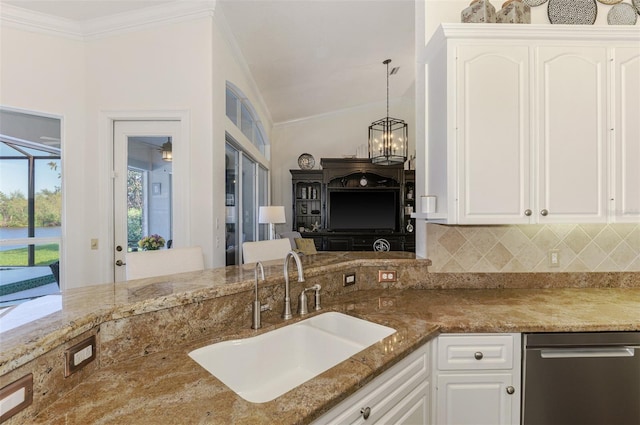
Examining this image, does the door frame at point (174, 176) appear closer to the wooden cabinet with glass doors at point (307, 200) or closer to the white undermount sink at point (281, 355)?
the white undermount sink at point (281, 355)

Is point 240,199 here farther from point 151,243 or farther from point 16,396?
point 16,396

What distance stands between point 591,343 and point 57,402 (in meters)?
2.08

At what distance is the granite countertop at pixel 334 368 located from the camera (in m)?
0.79

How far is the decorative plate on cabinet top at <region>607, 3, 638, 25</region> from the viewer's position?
1970 millimetres

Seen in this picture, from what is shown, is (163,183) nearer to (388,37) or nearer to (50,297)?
(50,297)

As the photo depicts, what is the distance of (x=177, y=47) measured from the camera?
2.73 metres

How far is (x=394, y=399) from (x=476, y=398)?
546 millimetres

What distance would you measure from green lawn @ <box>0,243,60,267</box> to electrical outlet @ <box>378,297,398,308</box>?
294cm

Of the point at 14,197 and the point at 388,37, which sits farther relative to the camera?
the point at 388,37

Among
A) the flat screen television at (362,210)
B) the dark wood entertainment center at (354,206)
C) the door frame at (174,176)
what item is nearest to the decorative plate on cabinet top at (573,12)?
the door frame at (174,176)

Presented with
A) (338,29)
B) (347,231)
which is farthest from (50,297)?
(347,231)

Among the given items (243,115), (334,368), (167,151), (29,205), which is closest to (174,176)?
(167,151)

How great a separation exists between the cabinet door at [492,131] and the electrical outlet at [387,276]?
1.91 ft

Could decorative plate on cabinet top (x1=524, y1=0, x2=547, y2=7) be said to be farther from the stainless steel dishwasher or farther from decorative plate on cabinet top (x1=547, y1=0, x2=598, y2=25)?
the stainless steel dishwasher
